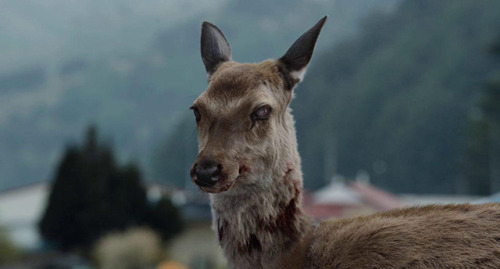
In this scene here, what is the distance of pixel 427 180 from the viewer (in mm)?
→ 48812

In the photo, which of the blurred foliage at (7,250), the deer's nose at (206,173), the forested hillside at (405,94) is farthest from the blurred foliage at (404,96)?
the deer's nose at (206,173)

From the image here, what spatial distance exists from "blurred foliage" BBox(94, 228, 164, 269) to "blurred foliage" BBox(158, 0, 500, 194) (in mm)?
22230

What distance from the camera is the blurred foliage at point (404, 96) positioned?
2044 inches

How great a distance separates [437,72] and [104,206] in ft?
179

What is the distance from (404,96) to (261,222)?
68393 mm

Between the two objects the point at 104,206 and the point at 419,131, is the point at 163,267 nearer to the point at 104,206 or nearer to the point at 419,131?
the point at 104,206

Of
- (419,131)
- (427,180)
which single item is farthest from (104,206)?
(419,131)

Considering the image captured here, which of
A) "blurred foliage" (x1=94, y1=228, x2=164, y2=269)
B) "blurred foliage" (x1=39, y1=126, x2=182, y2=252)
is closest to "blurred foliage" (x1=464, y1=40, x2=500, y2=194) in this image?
"blurred foliage" (x1=39, y1=126, x2=182, y2=252)

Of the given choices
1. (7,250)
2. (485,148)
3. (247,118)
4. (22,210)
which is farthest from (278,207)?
(485,148)

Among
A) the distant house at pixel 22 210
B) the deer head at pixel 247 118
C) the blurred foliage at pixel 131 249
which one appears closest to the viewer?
the deer head at pixel 247 118

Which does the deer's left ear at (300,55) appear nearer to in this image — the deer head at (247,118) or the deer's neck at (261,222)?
the deer head at (247,118)

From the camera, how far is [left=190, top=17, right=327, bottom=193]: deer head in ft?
6.23

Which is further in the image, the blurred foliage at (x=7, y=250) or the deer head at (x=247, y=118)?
the blurred foliage at (x=7, y=250)

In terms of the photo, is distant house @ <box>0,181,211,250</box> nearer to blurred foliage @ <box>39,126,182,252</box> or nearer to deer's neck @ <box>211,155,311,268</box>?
blurred foliage @ <box>39,126,182,252</box>
